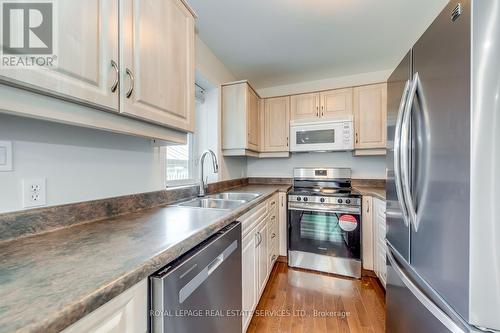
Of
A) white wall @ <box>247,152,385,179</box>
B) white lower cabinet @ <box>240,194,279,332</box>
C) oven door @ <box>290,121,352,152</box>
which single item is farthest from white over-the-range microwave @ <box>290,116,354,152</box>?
white lower cabinet @ <box>240,194,279,332</box>

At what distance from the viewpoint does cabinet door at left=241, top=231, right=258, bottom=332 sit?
134 cm

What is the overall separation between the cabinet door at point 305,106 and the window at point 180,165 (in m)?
1.45

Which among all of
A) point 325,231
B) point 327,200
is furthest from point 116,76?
point 325,231

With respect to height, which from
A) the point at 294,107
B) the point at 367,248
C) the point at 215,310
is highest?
the point at 294,107

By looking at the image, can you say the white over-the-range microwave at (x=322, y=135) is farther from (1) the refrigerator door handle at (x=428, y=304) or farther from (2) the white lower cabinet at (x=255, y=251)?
(1) the refrigerator door handle at (x=428, y=304)

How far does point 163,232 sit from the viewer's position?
84 cm

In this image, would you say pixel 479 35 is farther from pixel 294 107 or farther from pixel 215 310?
pixel 294 107

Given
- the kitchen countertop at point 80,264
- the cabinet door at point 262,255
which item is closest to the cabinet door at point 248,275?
the cabinet door at point 262,255

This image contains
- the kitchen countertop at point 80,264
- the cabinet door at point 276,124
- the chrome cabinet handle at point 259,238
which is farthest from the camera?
the cabinet door at point 276,124

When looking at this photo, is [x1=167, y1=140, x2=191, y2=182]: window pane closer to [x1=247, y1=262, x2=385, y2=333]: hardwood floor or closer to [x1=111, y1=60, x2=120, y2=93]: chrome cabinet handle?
[x1=111, y1=60, x2=120, y2=93]: chrome cabinet handle

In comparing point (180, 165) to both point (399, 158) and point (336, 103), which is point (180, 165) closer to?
point (399, 158)

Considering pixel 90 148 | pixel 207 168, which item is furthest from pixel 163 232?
pixel 207 168

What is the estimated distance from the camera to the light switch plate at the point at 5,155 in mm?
723

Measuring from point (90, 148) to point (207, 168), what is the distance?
1.34m
